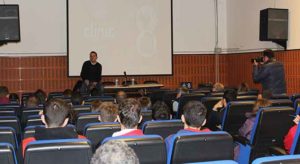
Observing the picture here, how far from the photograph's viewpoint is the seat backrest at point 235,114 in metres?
5.11

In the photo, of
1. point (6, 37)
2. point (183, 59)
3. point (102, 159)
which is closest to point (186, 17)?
point (183, 59)

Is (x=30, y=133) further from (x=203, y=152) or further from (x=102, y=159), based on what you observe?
(x=102, y=159)

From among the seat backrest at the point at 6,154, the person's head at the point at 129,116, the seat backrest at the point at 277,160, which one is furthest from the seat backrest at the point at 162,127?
the seat backrest at the point at 277,160

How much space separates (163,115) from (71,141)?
2046mm

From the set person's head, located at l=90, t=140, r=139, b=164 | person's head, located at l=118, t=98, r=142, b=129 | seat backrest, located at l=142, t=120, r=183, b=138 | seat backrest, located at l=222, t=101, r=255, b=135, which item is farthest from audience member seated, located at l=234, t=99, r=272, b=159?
person's head, located at l=90, t=140, r=139, b=164

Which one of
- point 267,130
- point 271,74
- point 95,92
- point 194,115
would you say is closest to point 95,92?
point 95,92

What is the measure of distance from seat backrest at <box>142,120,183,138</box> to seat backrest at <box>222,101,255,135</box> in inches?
50.7

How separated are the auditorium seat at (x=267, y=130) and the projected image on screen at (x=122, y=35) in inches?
324

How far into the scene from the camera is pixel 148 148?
9.69 ft

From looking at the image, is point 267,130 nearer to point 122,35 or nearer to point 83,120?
point 83,120

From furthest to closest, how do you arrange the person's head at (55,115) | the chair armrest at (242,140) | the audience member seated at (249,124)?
the audience member seated at (249,124) → the chair armrest at (242,140) → the person's head at (55,115)

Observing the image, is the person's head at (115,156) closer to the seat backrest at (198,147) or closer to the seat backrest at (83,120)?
the seat backrest at (198,147)

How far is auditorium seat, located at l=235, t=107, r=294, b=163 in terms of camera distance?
425 cm

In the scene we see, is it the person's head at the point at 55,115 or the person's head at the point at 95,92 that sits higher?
the person's head at the point at 55,115
